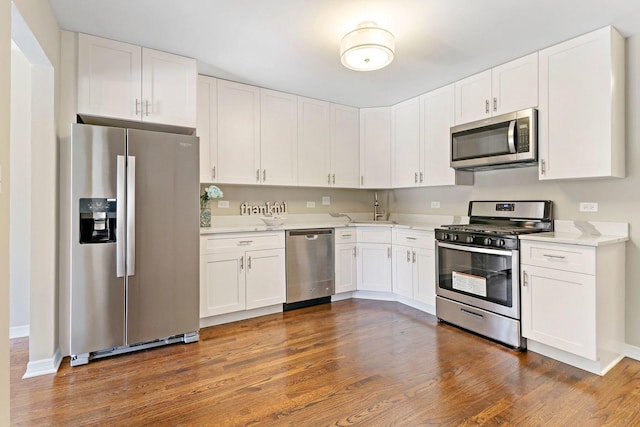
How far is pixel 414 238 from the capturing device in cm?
364

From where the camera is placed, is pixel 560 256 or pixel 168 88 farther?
pixel 168 88

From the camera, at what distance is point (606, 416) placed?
1.82 m

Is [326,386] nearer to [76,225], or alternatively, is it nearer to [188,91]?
[76,225]

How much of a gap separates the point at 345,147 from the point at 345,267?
1516 millimetres

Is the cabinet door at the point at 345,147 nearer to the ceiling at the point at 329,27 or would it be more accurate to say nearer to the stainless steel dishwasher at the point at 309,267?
the stainless steel dishwasher at the point at 309,267

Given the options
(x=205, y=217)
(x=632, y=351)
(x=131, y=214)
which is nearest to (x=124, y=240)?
(x=131, y=214)

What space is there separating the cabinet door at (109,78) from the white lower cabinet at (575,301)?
333cm

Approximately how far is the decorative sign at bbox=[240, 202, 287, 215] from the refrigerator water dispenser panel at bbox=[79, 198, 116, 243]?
4.85 feet

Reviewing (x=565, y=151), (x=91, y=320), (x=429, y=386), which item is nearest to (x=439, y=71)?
(x=565, y=151)

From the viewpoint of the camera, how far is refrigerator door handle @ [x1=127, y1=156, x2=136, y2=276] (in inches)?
100

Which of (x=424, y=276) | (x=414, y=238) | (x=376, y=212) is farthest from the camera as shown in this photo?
(x=376, y=212)

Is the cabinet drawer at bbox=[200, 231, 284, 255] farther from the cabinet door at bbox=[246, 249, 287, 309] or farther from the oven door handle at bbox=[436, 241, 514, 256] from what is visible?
the oven door handle at bbox=[436, 241, 514, 256]

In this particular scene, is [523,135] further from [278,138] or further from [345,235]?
[278,138]

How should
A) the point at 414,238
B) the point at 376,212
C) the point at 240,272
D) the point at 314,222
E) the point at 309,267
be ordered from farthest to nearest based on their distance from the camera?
the point at 376,212, the point at 314,222, the point at 309,267, the point at 414,238, the point at 240,272
